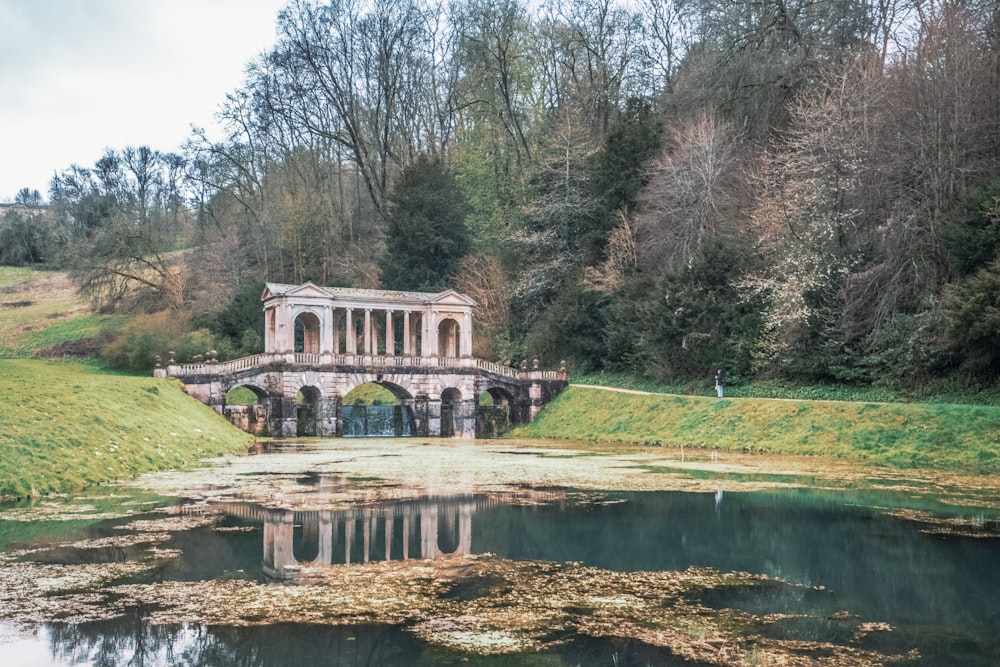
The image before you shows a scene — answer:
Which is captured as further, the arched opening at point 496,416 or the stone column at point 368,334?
the stone column at point 368,334

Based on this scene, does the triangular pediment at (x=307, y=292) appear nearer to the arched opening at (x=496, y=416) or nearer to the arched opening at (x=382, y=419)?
the arched opening at (x=382, y=419)

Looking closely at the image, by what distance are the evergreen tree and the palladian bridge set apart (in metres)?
8.06

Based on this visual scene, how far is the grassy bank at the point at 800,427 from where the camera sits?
86.5 ft

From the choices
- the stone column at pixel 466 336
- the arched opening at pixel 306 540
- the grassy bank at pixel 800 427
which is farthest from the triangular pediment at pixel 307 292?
the arched opening at pixel 306 540

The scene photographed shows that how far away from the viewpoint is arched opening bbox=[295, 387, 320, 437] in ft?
158

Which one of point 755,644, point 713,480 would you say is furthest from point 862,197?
point 755,644

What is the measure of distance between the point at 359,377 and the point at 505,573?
121 ft

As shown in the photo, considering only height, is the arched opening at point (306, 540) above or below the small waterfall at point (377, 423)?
below

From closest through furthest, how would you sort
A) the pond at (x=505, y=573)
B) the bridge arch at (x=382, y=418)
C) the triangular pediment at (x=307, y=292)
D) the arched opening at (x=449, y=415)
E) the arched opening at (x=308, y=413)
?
the pond at (x=505, y=573)
the triangular pediment at (x=307, y=292)
the arched opening at (x=308, y=413)
the bridge arch at (x=382, y=418)
the arched opening at (x=449, y=415)

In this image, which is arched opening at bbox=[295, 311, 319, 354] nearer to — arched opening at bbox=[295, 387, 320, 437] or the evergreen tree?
arched opening at bbox=[295, 387, 320, 437]

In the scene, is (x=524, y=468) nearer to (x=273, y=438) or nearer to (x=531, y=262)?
(x=273, y=438)

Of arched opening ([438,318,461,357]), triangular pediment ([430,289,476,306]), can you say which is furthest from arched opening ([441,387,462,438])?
triangular pediment ([430,289,476,306])

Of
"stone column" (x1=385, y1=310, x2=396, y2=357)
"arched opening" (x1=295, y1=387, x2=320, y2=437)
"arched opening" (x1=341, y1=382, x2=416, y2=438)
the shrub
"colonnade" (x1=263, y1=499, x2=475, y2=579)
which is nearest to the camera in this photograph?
"colonnade" (x1=263, y1=499, x2=475, y2=579)

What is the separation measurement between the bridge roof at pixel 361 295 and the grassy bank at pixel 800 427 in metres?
9.06
